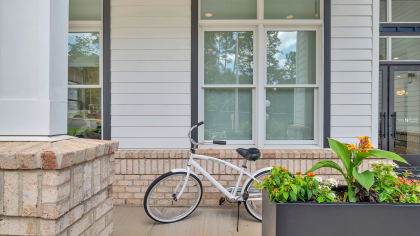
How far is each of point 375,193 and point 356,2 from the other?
2.69 m

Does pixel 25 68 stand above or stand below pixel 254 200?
above

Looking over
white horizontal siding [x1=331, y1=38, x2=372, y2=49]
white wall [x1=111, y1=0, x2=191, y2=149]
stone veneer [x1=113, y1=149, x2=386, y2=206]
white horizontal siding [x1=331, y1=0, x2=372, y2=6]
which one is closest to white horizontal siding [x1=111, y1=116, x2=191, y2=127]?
white wall [x1=111, y1=0, x2=191, y2=149]

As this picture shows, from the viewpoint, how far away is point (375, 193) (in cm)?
127

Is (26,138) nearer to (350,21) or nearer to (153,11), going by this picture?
(153,11)

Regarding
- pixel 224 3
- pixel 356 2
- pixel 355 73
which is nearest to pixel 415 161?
pixel 355 73

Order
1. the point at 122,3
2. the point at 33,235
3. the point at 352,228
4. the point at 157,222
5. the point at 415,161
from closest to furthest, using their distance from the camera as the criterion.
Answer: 1. the point at 33,235
2. the point at 352,228
3. the point at 157,222
4. the point at 122,3
5. the point at 415,161

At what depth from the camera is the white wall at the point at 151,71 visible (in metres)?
2.87

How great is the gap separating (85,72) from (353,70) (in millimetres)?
3530

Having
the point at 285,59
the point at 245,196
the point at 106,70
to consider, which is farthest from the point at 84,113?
the point at 285,59

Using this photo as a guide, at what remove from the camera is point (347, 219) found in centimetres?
117

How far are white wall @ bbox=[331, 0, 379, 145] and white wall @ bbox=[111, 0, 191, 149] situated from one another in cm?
192

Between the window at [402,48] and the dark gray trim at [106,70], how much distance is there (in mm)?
3791

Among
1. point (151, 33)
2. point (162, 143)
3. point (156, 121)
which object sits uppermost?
point (151, 33)

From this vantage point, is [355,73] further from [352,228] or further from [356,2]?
[352,228]
